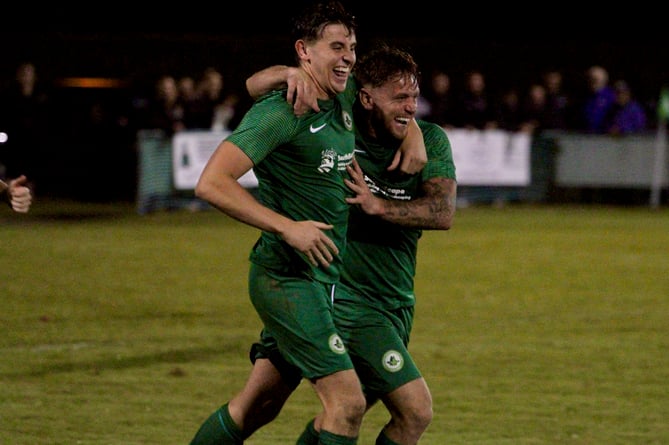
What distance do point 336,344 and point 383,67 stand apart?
1258mm

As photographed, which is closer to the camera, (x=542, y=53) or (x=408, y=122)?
(x=408, y=122)

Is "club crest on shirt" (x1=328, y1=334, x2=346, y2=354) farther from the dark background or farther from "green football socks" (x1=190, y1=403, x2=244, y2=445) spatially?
the dark background

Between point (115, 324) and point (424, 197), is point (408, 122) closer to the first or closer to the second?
point (424, 197)

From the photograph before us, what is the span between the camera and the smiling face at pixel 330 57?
5270mm

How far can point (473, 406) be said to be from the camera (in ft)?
25.6

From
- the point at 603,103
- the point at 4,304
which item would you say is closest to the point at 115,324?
the point at 4,304

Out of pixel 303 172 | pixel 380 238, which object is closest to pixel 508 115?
pixel 380 238

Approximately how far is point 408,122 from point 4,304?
6734mm

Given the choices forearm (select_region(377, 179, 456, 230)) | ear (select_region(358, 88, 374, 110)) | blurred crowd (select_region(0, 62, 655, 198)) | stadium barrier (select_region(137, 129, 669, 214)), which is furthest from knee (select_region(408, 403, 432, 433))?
stadium barrier (select_region(137, 129, 669, 214))

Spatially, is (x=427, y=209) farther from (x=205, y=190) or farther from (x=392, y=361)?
(x=205, y=190)

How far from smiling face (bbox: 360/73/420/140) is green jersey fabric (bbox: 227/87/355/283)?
0.25m

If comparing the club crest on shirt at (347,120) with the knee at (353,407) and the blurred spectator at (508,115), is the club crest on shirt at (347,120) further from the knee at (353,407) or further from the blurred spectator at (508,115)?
the blurred spectator at (508,115)

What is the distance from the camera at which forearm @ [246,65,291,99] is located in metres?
5.36

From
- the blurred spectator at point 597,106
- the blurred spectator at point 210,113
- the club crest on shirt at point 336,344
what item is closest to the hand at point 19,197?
the club crest on shirt at point 336,344
